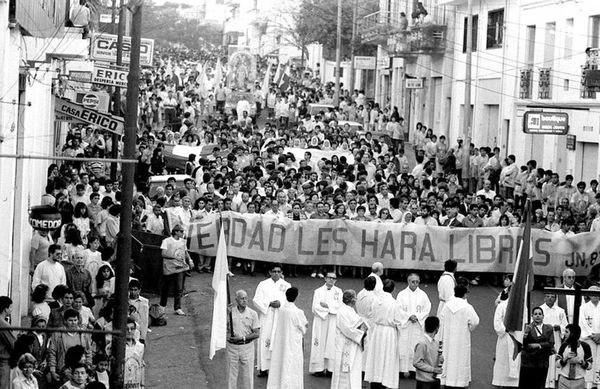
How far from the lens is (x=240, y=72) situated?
59.9m

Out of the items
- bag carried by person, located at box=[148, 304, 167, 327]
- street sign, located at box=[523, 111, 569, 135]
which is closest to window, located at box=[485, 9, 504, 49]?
street sign, located at box=[523, 111, 569, 135]

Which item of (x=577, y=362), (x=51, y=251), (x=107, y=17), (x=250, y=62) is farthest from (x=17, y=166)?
(x=250, y=62)

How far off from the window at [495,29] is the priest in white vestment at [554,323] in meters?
24.9

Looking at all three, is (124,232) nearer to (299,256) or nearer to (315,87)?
(299,256)

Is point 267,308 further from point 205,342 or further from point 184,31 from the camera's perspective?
point 184,31

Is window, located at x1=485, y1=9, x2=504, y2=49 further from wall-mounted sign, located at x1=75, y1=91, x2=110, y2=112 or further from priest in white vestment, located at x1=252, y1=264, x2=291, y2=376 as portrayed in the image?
priest in white vestment, located at x1=252, y1=264, x2=291, y2=376

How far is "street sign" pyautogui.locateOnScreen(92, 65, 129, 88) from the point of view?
1875 cm

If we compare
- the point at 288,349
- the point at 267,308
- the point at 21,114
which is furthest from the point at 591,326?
the point at 21,114

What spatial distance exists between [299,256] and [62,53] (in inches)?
230

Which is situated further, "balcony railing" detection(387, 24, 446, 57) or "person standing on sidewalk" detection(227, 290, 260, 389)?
"balcony railing" detection(387, 24, 446, 57)

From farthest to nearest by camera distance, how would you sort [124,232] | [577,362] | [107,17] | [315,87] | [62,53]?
[315,87] < [107,17] < [62,53] < [577,362] < [124,232]

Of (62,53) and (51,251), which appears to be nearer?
(51,251)

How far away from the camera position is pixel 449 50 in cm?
4859

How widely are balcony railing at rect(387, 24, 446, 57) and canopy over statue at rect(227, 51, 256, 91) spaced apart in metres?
9.89
